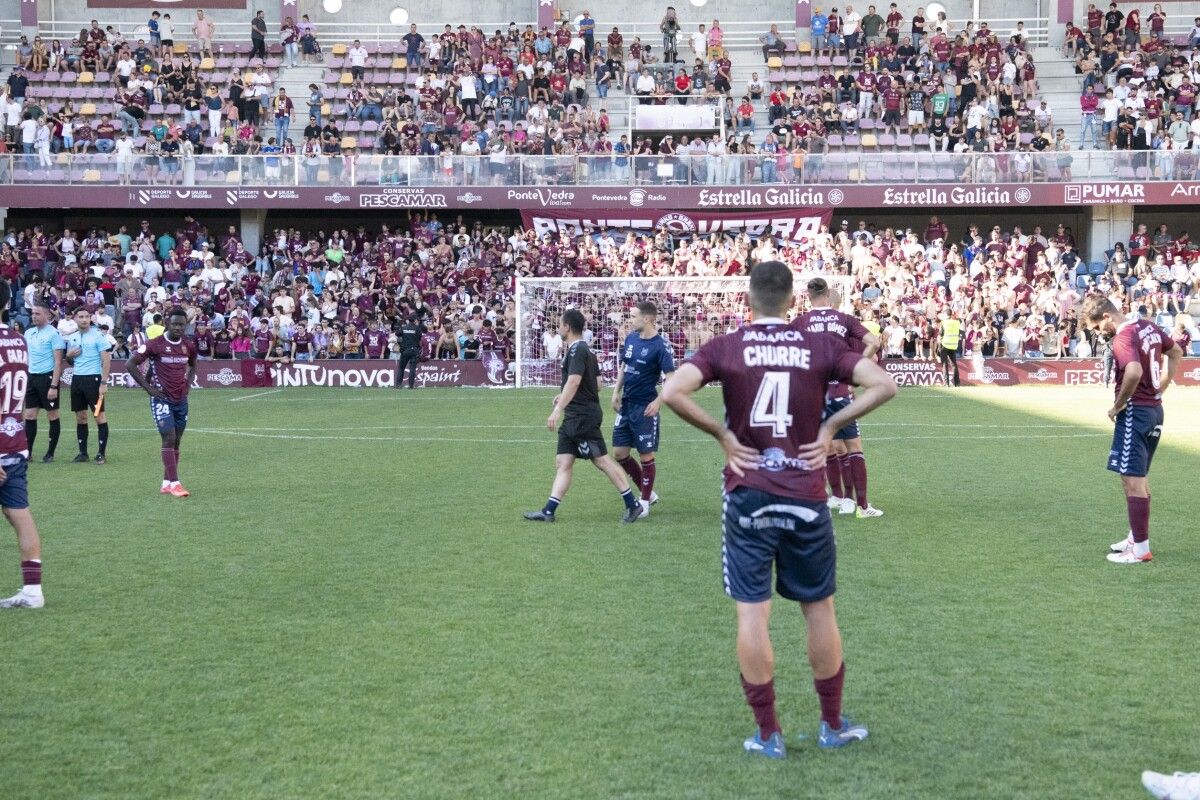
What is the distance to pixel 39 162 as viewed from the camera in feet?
119

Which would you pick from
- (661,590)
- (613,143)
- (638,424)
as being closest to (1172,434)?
(638,424)

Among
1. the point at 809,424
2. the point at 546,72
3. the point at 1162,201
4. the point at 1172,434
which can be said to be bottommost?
the point at 1172,434

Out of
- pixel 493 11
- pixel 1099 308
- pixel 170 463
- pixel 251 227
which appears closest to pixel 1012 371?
pixel 251 227

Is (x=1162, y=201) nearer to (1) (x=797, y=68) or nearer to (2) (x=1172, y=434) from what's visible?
(1) (x=797, y=68)

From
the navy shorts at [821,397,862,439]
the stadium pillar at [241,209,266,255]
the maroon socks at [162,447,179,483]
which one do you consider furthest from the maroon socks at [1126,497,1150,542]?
the stadium pillar at [241,209,266,255]

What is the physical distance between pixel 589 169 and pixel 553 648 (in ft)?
98.7

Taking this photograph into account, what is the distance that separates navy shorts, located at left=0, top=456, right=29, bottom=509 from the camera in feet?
25.8

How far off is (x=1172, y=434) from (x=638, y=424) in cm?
1086

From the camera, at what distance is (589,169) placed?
3625cm

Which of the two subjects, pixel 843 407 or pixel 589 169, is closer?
pixel 843 407

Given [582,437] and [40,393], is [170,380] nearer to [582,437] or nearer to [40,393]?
[40,393]

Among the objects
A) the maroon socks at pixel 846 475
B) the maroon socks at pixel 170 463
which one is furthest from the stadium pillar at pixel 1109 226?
the maroon socks at pixel 170 463

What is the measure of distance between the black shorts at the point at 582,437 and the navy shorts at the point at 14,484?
455 centimetres

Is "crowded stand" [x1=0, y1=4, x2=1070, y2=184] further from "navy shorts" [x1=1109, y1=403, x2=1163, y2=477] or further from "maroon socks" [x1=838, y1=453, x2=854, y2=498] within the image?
"navy shorts" [x1=1109, y1=403, x2=1163, y2=477]
